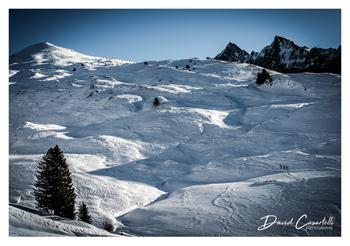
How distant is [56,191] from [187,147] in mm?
10990

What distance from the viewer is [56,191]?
11250mm

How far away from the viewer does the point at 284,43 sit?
7338 centimetres

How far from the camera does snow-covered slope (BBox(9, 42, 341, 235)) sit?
37.1 ft

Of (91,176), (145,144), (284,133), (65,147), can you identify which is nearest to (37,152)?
(65,147)

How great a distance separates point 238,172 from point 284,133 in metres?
7.35

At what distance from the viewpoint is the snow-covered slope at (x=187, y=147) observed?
1130 cm

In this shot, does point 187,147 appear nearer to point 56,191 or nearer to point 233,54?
point 56,191
